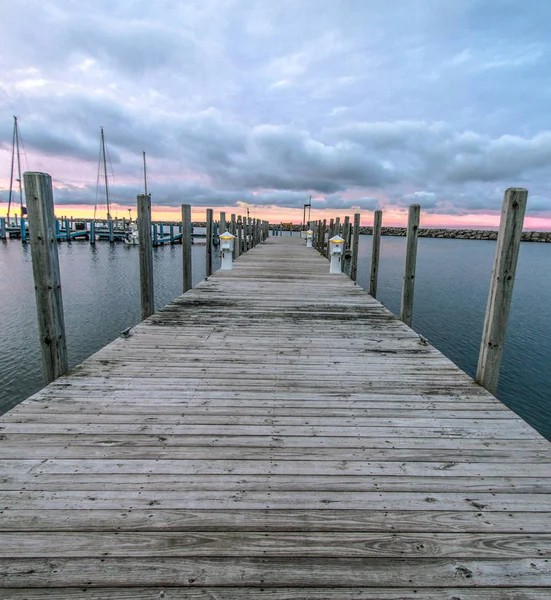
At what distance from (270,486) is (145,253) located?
495cm

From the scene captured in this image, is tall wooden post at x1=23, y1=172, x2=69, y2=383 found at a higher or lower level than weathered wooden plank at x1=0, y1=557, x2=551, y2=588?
higher

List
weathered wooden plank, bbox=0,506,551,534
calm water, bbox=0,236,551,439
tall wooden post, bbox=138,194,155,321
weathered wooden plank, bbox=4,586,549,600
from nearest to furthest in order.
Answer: weathered wooden plank, bbox=4,586,549,600
weathered wooden plank, bbox=0,506,551,534
tall wooden post, bbox=138,194,155,321
calm water, bbox=0,236,551,439

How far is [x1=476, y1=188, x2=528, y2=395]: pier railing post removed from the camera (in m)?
3.36

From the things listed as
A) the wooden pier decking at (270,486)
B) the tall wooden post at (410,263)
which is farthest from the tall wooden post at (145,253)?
the tall wooden post at (410,263)

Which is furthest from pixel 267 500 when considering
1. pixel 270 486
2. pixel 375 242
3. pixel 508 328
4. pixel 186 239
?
pixel 508 328

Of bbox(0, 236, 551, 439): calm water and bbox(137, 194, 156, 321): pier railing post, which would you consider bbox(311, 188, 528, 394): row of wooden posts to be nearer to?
bbox(0, 236, 551, 439): calm water

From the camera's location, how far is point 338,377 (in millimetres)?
3613

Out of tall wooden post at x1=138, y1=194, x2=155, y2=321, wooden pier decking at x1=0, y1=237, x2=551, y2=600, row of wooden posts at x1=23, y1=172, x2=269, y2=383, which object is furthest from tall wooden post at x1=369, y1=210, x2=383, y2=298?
row of wooden posts at x1=23, y1=172, x2=269, y2=383

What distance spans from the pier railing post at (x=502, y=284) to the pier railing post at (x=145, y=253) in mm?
4813

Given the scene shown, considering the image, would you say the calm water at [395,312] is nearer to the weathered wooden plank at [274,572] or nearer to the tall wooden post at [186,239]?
the tall wooden post at [186,239]

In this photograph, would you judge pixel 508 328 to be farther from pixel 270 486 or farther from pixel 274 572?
pixel 274 572

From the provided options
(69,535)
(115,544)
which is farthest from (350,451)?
(69,535)

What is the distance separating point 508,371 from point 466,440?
25.5ft

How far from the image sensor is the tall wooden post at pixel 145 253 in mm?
6137
